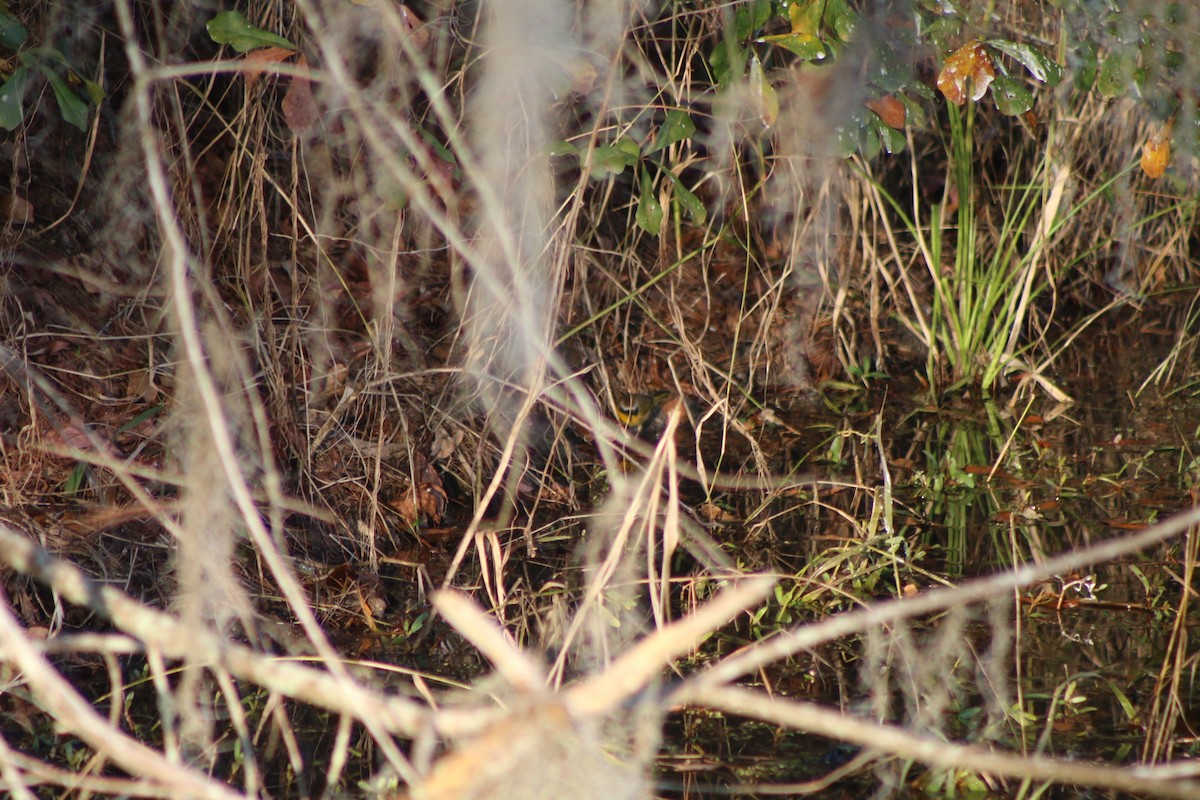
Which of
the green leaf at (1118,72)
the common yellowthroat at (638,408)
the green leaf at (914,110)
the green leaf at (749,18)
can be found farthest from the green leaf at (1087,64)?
the common yellowthroat at (638,408)

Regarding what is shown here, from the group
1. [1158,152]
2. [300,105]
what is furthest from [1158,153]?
[300,105]

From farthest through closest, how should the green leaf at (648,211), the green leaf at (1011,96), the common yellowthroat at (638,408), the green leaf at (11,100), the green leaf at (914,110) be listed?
the common yellowthroat at (638,408) < the green leaf at (648,211) < the green leaf at (914,110) < the green leaf at (1011,96) < the green leaf at (11,100)

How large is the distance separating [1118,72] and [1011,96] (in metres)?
0.21

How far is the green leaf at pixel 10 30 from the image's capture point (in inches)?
73.0

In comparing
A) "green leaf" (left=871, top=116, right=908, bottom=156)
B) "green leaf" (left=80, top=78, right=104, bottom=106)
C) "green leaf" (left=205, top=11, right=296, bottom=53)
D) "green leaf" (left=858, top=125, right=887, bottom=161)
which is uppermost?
"green leaf" (left=205, top=11, right=296, bottom=53)

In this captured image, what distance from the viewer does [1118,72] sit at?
1979mm

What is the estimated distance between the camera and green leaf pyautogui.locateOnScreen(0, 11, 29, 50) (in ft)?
6.08

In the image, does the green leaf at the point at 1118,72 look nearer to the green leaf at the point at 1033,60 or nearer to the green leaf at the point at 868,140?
the green leaf at the point at 1033,60

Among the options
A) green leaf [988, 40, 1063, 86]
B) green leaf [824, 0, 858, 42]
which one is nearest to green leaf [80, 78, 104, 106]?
green leaf [824, 0, 858, 42]

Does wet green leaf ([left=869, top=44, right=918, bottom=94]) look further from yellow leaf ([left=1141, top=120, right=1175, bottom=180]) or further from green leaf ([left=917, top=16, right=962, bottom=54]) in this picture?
yellow leaf ([left=1141, top=120, right=1175, bottom=180])

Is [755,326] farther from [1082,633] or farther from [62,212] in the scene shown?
[62,212]

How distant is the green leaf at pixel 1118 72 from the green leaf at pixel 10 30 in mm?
1822

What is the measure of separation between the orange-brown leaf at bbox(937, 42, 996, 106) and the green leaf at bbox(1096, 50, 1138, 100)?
0.23 meters

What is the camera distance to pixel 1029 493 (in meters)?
2.28
